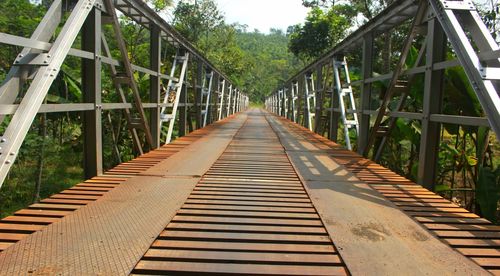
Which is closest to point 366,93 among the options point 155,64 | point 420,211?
point 155,64

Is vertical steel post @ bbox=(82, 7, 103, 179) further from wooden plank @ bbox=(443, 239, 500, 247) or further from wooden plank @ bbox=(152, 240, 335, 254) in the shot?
wooden plank @ bbox=(443, 239, 500, 247)

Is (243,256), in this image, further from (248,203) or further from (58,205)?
(58,205)

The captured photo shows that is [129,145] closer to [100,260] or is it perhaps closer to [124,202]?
[124,202]

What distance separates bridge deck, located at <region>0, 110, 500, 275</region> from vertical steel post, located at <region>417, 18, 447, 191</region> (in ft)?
0.92

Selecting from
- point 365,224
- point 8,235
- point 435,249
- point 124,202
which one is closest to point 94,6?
point 124,202

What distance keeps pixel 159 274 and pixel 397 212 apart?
148 centimetres

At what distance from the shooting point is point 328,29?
21.7m

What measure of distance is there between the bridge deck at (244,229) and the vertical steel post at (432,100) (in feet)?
0.92

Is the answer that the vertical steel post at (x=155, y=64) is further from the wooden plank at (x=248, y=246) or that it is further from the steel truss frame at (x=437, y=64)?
the wooden plank at (x=248, y=246)

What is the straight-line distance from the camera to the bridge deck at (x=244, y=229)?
5.71 feet

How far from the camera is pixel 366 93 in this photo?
5.30 metres

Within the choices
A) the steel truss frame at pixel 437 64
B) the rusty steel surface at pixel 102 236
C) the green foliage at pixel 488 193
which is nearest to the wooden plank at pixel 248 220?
the rusty steel surface at pixel 102 236

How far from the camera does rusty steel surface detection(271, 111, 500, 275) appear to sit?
1.92 meters

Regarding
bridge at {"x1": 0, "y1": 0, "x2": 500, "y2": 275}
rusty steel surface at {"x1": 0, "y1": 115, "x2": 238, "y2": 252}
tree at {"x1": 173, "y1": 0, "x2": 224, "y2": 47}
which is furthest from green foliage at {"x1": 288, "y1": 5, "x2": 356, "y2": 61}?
rusty steel surface at {"x1": 0, "y1": 115, "x2": 238, "y2": 252}
